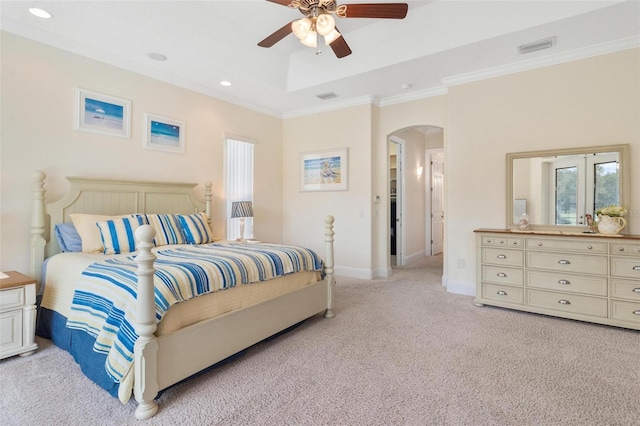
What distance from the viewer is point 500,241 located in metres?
3.50

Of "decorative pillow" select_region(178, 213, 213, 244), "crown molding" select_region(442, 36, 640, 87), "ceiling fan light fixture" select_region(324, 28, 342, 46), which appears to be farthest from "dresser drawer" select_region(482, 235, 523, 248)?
"decorative pillow" select_region(178, 213, 213, 244)

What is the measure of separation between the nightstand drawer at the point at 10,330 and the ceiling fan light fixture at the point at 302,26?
119 inches

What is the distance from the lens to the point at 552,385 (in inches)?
80.7

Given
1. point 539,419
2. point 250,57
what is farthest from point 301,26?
point 539,419

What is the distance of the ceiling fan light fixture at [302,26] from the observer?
243 cm

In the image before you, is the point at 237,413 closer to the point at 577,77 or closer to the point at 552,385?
the point at 552,385

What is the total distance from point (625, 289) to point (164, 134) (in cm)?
519

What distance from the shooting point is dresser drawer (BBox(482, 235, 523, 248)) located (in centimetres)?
340

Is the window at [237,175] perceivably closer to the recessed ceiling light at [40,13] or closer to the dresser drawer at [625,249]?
the recessed ceiling light at [40,13]

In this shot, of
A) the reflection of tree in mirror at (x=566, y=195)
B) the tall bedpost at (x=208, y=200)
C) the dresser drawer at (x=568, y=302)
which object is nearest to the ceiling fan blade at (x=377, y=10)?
the reflection of tree in mirror at (x=566, y=195)

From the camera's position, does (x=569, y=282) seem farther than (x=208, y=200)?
No

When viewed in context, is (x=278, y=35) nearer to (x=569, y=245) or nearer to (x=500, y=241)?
(x=500, y=241)


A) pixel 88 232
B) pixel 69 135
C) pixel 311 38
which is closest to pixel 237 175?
pixel 69 135

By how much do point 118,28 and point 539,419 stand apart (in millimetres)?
4481
